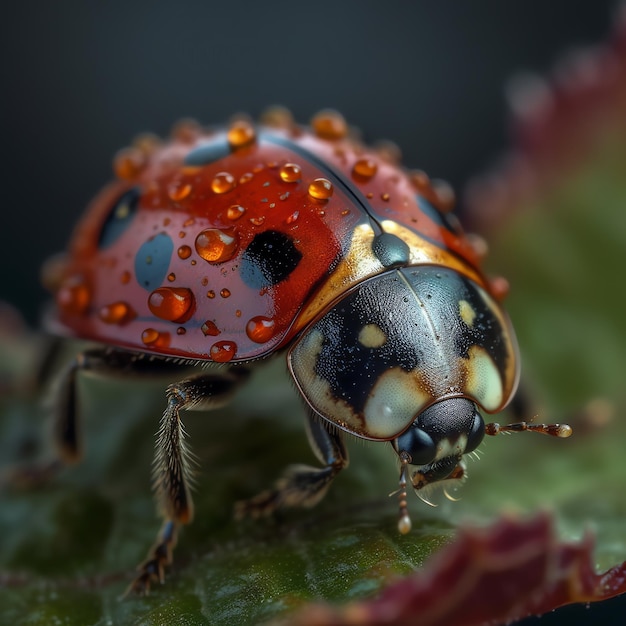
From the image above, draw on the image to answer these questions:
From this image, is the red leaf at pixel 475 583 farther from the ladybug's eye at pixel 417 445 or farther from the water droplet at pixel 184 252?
the water droplet at pixel 184 252

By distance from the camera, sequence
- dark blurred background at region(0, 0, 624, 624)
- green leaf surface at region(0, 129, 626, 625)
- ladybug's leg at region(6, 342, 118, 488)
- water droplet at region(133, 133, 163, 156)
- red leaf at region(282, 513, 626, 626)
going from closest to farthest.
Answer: red leaf at region(282, 513, 626, 626), green leaf surface at region(0, 129, 626, 625), ladybug's leg at region(6, 342, 118, 488), water droplet at region(133, 133, 163, 156), dark blurred background at region(0, 0, 624, 624)

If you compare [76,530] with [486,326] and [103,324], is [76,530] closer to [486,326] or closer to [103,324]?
[103,324]

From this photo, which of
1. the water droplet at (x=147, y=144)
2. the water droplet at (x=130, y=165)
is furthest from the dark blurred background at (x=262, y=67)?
the water droplet at (x=130, y=165)

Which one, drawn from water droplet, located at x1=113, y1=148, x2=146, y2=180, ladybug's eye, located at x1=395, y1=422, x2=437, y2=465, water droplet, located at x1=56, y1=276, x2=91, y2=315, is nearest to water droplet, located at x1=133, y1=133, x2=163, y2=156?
water droplet, located at x1=113, y1=148, x2=146, y2=180

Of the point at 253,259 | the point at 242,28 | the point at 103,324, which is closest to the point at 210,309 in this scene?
the point at 253,259

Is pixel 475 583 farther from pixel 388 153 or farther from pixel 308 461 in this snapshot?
pixel 388 153

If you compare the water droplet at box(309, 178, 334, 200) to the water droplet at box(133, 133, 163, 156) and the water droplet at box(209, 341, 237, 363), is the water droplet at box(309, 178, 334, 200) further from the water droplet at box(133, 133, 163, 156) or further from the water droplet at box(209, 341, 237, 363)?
the water droplet at box(133, 133, 163, 156)

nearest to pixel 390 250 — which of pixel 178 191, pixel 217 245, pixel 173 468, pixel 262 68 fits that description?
pixel 217 245
